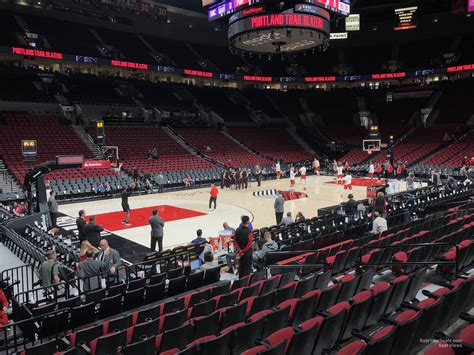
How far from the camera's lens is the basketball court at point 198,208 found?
13781 millimetres

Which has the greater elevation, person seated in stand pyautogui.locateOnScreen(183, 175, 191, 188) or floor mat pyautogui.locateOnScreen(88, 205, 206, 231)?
person seated in stand pyautogui.locateOnScreen(183, 175, 191, 188)

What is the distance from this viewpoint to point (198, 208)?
59.1 feet

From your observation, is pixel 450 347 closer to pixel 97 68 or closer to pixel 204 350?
pixel 204 350

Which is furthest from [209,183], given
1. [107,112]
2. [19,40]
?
[19,40]

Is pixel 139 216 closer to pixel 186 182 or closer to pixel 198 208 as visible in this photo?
pixel 198 208

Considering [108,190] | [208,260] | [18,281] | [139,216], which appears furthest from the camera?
[108,190]

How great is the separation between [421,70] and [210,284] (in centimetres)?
3850

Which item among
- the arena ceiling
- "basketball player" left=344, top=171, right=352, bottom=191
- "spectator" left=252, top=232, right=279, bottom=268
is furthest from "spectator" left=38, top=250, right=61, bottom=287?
the arena ceiling

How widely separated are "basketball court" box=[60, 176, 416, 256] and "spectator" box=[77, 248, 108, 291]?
4.69m

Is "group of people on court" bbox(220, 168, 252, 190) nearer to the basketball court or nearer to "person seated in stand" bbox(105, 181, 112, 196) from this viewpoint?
the basketball court

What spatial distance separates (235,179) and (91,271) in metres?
17.2

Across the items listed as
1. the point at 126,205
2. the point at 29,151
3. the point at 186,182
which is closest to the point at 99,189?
the point at 29,151

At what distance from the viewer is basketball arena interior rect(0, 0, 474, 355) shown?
4.74 meters

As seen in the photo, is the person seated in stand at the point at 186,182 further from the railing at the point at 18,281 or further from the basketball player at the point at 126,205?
the railing at the point at 18,281
